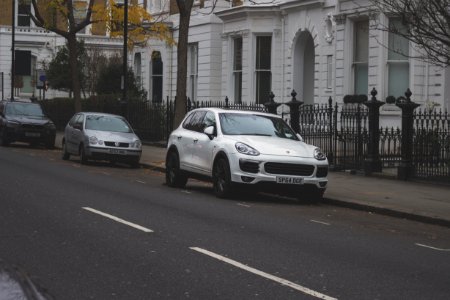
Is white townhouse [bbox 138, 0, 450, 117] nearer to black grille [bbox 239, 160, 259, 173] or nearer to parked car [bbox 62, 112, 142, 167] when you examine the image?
parked car [bbox 62, 112, 142, 167]

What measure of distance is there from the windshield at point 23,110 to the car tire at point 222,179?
1727 cm

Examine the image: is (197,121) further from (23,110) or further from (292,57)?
(23,110)

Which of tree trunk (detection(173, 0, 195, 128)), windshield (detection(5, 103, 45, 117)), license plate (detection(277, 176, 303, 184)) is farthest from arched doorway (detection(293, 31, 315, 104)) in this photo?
license plate (detection(277, 176, 303, 184))

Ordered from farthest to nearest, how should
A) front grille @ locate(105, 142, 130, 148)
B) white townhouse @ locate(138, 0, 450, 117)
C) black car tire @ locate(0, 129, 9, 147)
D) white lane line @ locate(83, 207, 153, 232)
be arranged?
black car tire @ locate(0, 129, 9, 147) < white townhouse @ locate(138, 0, 450, 117) < front grille @ locate(105, 142, 130, 148) < white lane line @ locate(83, 207, 153, 232)

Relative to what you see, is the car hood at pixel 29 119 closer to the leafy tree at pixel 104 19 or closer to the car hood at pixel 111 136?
the leafy tree at pixel 104 19

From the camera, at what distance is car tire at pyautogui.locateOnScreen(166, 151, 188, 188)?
17.1 metres

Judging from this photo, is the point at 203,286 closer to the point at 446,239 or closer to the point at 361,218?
the point at 446,239

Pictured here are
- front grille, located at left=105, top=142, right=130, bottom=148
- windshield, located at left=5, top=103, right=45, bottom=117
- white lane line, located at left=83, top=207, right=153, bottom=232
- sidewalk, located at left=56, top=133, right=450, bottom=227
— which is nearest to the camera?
white lane line, located at left=83, top=207, right=153, bottom=232

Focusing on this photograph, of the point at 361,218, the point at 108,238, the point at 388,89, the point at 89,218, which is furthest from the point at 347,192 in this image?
the point at 388,89

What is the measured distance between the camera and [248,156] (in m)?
14.6

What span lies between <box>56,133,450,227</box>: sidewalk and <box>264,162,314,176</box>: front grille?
3.47ft

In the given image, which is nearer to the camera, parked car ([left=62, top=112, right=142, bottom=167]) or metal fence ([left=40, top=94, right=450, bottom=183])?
metal fence ([left=40, top=94, right=450, bottom=183])

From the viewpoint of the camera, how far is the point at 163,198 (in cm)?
1496

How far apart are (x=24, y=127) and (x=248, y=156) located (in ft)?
56.3
